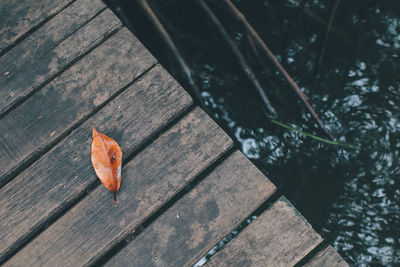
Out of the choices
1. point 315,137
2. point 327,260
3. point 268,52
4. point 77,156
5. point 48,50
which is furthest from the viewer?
point 315,137

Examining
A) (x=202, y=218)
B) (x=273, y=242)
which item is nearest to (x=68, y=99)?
(x=202, y=218)

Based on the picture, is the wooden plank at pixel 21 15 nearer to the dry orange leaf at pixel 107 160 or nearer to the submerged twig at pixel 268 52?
the dry orange leaf at pixel 107 160

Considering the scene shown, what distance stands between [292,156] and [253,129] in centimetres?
27

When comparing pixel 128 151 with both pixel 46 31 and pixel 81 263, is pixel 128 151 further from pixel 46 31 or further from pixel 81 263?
pixel 46 31

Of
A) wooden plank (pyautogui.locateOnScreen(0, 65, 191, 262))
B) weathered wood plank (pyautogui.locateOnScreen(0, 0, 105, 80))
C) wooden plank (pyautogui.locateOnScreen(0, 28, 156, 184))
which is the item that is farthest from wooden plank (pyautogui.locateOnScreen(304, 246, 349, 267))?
weathered wood plank (pyautogui.locateOnScreen(0, 0, 105, 80))

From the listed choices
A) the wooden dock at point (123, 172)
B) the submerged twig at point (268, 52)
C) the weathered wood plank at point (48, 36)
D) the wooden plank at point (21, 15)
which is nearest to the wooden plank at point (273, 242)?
the wooden dock at point (123, 172)

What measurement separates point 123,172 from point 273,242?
0.57m

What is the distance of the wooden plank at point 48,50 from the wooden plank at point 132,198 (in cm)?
49

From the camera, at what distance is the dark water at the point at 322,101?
1.89 metres

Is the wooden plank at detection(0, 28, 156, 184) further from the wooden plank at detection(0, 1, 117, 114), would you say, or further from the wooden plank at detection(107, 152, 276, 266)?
the wooden plank at detection(107, 152, 276, 266)

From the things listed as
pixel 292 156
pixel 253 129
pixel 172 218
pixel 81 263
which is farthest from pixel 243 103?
pixel 81 263

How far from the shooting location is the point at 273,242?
1175 mm

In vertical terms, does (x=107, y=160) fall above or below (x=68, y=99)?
below

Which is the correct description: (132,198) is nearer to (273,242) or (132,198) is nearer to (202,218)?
(202,218)
